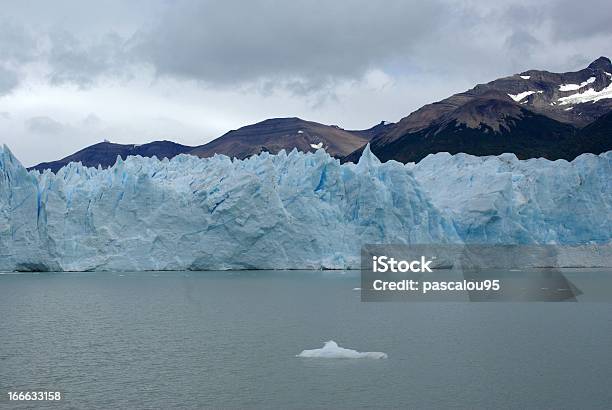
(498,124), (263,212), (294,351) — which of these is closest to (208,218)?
(263,212)

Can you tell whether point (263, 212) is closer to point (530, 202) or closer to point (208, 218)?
point (208, 218)

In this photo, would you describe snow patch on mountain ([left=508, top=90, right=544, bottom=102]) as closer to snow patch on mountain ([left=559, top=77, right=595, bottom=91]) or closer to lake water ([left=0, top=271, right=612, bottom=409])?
snow patch on mountain ([left=559, top=77, right=595, bottom=91])

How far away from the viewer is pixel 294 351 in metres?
18.7

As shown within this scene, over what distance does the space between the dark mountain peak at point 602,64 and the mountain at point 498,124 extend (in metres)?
13.3

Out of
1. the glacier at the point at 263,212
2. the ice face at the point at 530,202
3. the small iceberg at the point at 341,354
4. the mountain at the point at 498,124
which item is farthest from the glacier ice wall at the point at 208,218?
the mountain at the point at 498,124

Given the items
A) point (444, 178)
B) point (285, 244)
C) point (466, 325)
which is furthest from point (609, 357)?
point (444, 178)

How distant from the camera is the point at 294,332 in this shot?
21953mm

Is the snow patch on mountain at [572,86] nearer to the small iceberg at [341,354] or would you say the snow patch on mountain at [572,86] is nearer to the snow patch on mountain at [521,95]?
the snow patch on mountain at [521,95]

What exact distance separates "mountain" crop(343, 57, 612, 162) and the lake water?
5732 cm

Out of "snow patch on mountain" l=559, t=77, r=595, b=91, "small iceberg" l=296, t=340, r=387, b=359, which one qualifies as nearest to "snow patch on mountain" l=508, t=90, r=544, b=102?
"snow patch on mountain" l=559, t=77, r=595, b=91

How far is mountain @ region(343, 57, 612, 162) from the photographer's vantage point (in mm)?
97625

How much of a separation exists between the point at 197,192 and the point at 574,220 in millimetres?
26749

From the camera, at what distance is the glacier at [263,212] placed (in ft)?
138

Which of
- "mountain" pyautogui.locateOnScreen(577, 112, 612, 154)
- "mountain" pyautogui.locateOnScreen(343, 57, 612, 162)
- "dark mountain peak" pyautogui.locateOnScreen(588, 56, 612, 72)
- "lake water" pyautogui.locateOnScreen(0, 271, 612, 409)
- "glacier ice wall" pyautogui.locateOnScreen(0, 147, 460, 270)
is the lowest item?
"lake water" pyautogui.locateOnScreen(0, 271, 612, 409)
